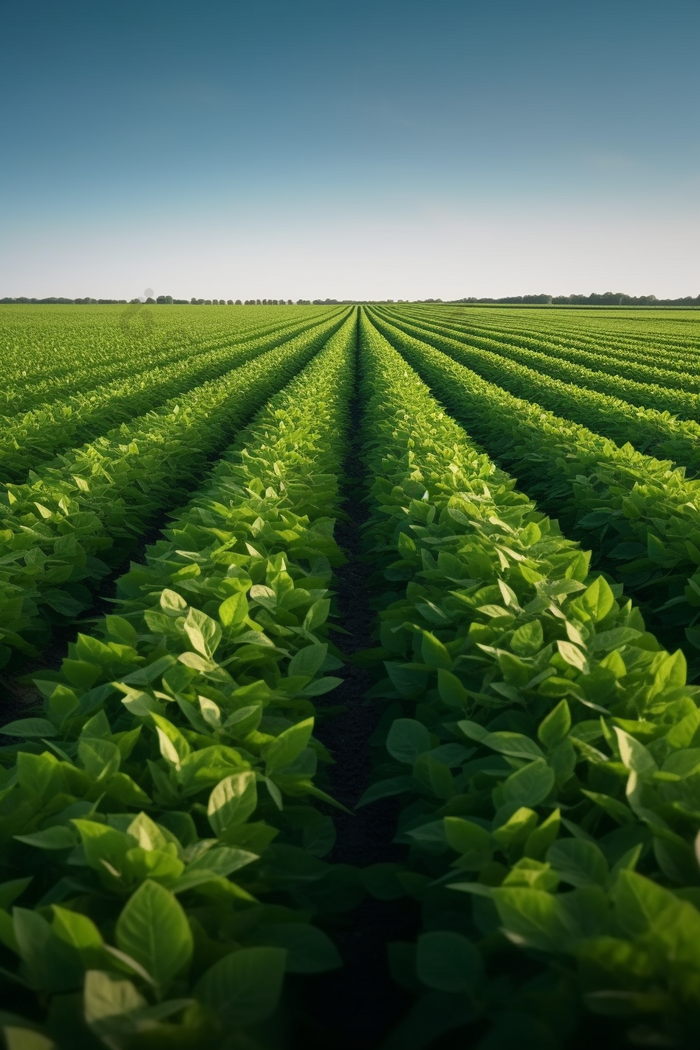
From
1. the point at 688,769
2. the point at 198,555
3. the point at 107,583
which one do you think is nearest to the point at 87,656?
the point at 198,555

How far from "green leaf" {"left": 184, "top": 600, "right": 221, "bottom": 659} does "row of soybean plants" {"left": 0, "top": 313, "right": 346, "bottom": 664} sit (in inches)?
59.4

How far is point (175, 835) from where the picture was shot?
5.22ft

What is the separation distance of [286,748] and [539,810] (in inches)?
28.7

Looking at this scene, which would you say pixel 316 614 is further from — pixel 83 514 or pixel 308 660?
pixel 83 514

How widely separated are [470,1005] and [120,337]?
39.2 meters

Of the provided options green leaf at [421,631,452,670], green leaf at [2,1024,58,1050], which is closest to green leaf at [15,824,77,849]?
green leaf at [2,1024,58,1050]

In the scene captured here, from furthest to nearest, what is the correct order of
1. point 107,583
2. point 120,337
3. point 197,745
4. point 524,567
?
point 120,337
point 107,583
point 524,567
point 197,745

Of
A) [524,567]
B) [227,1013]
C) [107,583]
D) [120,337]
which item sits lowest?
[107,583]

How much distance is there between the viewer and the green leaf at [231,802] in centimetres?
159

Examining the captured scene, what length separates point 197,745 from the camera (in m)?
1.92

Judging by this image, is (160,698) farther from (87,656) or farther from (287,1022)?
(287,1022)

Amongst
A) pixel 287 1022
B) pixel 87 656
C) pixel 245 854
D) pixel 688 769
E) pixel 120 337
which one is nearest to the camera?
pixel 287 1022

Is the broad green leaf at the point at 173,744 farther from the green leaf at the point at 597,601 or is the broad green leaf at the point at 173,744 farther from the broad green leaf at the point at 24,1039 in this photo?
the green leaf at the point at 597,601

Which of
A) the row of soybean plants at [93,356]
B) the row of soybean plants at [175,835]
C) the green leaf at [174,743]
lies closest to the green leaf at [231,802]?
the row of soybean plants at [175,835]
